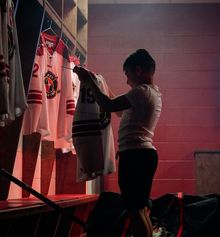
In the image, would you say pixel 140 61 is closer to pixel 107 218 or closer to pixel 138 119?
pixel 138 119

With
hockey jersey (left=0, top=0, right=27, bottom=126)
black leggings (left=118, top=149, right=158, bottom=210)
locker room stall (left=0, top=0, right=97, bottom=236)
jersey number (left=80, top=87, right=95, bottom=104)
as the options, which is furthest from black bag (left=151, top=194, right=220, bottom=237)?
hockey jersey (left=0, top=0, right=27, bottom=126)

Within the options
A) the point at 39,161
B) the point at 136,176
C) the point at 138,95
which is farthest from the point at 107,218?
the point at 39,161

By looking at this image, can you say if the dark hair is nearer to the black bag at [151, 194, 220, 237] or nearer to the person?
the person

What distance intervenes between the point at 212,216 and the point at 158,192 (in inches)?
79.3

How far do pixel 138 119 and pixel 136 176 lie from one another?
248 mm

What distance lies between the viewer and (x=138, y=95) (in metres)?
1.93

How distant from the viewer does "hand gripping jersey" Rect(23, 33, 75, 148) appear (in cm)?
241

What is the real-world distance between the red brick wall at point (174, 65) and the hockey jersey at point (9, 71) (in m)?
2.65

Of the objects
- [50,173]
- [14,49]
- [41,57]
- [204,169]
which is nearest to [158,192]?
[204,169]

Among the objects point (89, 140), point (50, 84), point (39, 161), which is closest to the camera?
point (89, 140)

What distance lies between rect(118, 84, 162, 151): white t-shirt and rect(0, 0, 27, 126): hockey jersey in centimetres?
44

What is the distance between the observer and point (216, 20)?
4.54 metres

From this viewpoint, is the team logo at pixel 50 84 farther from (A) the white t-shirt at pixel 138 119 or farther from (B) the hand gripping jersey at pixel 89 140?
(A) the white t-shirt at pixel 138 119

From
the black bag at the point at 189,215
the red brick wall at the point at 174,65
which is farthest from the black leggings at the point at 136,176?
the red brick wall at the point at 174,65
